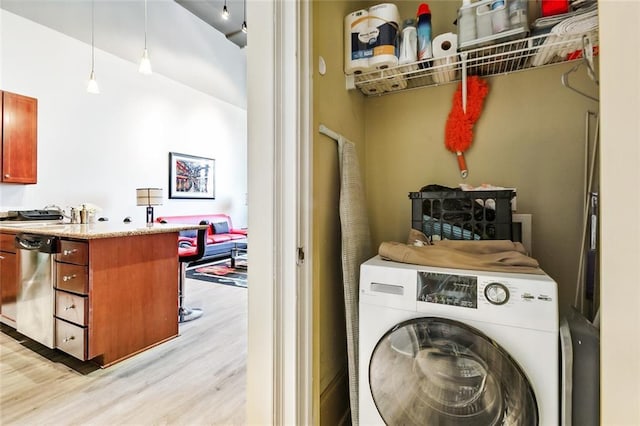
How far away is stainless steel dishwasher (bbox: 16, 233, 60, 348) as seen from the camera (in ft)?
6.44

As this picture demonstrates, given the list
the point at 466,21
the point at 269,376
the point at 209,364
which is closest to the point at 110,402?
the point at 209,364

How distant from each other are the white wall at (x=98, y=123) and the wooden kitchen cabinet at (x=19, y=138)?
0.61 ft

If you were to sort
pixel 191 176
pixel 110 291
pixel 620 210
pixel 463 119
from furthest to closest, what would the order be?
pixel 191 176
pixel 110 291
pixel 463 119
pixel 620 210

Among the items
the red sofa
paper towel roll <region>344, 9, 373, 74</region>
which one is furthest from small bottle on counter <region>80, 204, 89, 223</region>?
paper towel roll <region>344, 9, 373, 74</region>

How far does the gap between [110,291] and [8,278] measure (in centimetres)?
119

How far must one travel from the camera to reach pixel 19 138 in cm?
330

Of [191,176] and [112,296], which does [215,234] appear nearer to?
[191,176]

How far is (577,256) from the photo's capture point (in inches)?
57.2

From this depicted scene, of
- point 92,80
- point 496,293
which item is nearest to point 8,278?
point 92,80

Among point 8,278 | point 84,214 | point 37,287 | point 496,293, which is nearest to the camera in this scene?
point 496,293

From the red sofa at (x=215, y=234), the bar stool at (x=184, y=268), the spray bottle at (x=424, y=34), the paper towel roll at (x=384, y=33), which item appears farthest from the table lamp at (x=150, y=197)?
the spray bottle at (x=424, y=34)

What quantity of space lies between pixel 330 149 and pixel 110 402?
1.70 m

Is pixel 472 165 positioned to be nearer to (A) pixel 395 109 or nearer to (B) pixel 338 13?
(A) pixel 395 109

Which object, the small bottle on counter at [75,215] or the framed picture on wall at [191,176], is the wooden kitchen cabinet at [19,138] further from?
the framed picture on wall at [191,176]
